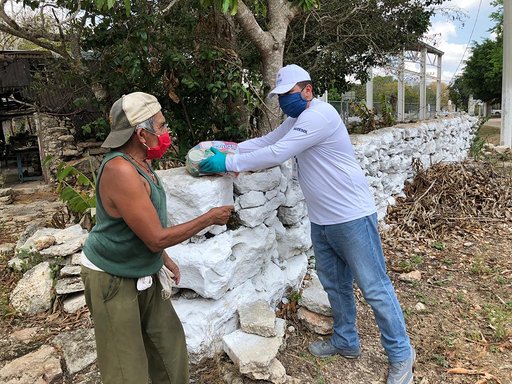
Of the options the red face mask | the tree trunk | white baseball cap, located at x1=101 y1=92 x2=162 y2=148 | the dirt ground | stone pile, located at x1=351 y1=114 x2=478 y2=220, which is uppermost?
the tree trunk

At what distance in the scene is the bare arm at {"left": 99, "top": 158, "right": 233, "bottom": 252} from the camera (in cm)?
188

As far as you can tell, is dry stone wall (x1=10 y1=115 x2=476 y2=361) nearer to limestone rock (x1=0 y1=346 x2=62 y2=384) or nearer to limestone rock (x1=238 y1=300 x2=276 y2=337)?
limestone rock (x1=238 y1=300 x2=276 y2=337)

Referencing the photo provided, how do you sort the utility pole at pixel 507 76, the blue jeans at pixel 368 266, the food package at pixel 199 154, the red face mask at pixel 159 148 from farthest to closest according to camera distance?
1. the utility pole at pixel 507 76
2. the food package at pixel 199 154
3. the blue jeans at pixel 368 266
4. the red face mask at pixel 159 148

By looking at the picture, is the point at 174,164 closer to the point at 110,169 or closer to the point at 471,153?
the point at 110,169

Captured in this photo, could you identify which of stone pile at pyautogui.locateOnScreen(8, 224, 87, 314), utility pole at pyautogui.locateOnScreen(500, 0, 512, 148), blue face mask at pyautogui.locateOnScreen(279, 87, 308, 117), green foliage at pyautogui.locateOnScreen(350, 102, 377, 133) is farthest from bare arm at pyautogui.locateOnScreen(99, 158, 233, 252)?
utility pole at pyautogui.locateOnScreen(500, 0, 512, 148)

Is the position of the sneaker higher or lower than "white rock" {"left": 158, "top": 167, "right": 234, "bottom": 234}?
lower

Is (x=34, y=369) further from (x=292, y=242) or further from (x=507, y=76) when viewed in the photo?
(x=507, y=76)

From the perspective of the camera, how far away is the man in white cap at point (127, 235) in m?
1.91

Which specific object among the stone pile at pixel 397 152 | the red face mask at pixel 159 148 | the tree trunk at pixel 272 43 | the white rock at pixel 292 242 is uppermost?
the tree trunk at pixel 272 43

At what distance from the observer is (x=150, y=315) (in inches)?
89.8

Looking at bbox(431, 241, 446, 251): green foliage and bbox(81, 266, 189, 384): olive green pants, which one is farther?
bbox(431, 241, 446, 251): green foliage

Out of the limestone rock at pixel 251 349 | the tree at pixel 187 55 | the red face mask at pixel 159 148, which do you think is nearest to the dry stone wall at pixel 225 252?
the limestone rock at pixel 251 349

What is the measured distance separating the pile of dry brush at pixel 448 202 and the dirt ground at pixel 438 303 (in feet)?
0.05

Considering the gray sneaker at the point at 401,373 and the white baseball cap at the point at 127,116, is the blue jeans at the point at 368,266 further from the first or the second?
the white baseball cap at the point at 127,116
